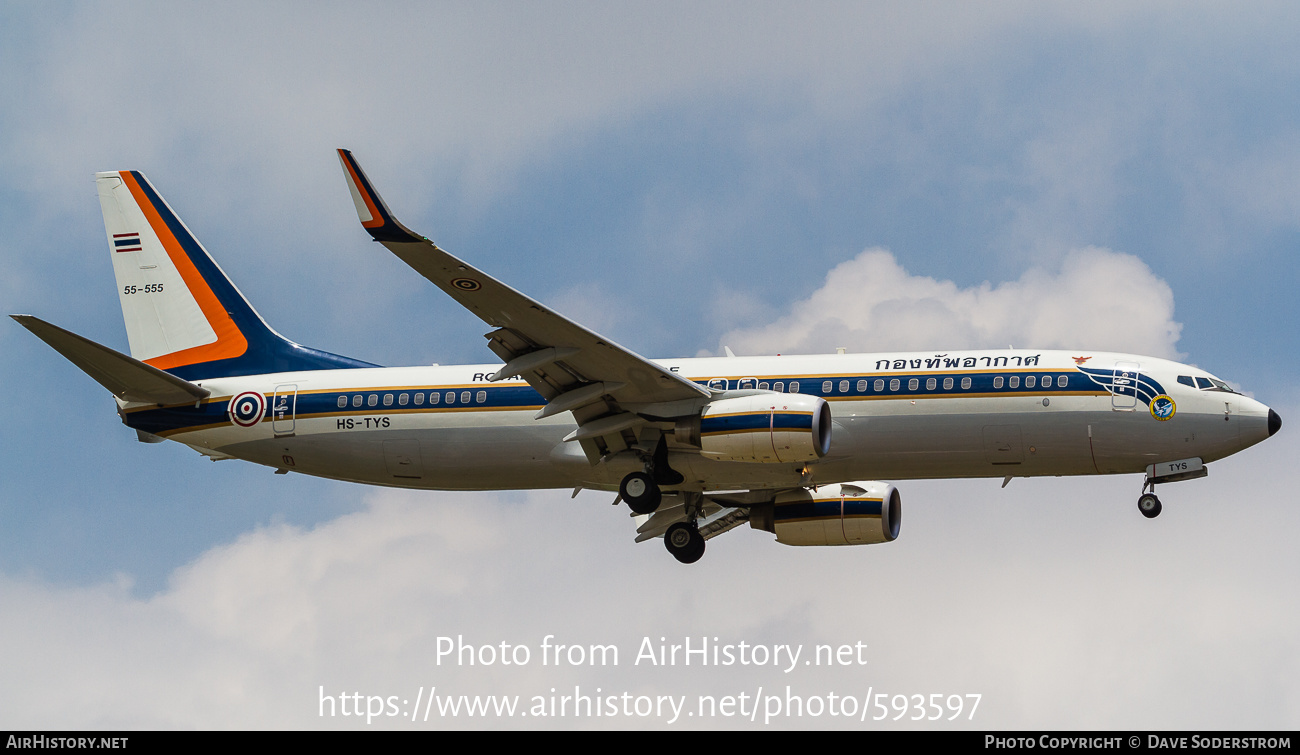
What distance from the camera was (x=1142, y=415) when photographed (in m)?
35.9

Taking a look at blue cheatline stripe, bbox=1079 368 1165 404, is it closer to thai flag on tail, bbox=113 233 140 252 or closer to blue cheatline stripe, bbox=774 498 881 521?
blue cheatline stripe, bbox=774 498 881 521

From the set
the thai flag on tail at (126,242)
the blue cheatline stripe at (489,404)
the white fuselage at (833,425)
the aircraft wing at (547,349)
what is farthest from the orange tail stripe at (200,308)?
the aircraft wing at (547,349)

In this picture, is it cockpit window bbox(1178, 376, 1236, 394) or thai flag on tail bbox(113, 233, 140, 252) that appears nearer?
cockpit window bbox(1178, 376, 1236, 394)

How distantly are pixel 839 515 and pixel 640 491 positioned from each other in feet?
23.4

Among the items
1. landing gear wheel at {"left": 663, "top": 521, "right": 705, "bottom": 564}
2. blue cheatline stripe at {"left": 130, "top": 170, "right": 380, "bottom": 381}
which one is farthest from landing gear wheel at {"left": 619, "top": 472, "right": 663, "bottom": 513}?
blue cheatline stripe at {"left": 130, "top": 170, "right": 380, "bottom": 381}

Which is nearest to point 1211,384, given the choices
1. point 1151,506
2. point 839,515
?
point 1151,506

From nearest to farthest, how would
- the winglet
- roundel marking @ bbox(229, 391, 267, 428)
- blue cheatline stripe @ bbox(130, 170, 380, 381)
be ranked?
1. the winglet
2. roundel marking @ bbox(229, 391, 267, 428)
3. blue cheatline stripe @ bbox(130, 170, 380, 381)

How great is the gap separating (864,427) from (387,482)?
45.6ft

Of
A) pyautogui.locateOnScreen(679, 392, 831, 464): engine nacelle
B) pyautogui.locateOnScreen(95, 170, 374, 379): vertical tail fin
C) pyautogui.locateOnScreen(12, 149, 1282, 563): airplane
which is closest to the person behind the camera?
pyautogui.locateOnScreen(679, 392, 831, 464): engine nacelle

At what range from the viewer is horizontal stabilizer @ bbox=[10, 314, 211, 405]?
3716 cm

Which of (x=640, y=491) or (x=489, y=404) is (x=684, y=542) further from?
(x=489, y=404)

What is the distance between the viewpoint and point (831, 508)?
41.7m

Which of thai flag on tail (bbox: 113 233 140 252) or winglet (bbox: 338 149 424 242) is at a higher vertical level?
thai flag on tail (bbox: 113 233 140 252)

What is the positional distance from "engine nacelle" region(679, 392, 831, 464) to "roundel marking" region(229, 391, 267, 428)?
13478 mm
